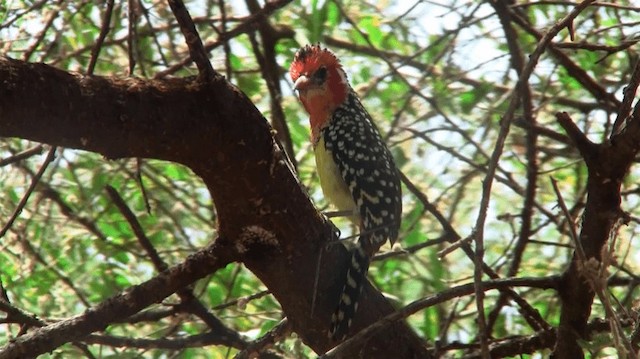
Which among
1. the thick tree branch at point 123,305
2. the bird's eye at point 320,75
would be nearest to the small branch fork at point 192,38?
the thick tree branch at point 123,305

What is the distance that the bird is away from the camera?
14.0ft

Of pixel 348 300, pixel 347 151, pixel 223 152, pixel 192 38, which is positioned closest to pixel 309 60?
pixel 347 151

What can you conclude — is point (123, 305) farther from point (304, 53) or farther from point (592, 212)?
point (304, 53)

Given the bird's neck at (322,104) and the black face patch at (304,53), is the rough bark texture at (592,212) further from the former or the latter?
the black face patch at (304,53)

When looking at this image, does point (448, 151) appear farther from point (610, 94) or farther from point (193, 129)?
point (193, 129)

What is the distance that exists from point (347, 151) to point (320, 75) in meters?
0.74

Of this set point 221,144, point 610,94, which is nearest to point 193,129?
point 221,144

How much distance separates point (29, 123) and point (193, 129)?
0.47 meters

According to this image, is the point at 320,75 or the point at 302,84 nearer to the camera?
the point at 302,84

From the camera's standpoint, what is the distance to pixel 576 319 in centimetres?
284

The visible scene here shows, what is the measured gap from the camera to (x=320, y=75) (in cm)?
509

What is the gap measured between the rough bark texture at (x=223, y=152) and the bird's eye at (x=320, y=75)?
6.89 ft

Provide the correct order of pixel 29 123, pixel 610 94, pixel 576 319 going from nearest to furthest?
pixel 29 123
pixel 576 319
pixel 610 94

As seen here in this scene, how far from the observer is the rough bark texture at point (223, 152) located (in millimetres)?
2412
